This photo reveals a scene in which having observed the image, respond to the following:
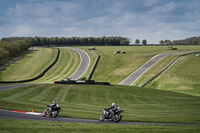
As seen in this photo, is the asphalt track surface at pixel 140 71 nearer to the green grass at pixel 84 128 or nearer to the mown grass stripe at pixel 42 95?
the mown grass stripe at pixel 42 95

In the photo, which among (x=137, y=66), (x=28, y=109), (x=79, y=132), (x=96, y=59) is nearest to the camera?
(x=79, y=132)

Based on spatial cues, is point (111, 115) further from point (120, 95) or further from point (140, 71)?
point (140, 71)

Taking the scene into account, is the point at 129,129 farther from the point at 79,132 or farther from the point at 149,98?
the point at 149,98

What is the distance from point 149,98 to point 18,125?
30679 mm

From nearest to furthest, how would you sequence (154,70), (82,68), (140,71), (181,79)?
(181,79) < (154,70) < (140,71) < (82,68)

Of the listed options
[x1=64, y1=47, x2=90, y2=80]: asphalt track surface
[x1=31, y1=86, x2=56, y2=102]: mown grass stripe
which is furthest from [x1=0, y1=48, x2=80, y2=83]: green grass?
[x1=31, y1=86, x2=56, y2=102]: mown grass stripe

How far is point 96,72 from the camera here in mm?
106000

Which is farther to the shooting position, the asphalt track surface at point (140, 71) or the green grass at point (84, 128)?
the asphalt track surface at point (140, 71)

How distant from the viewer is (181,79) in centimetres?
7831

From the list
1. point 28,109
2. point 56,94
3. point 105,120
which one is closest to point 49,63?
point 56,94

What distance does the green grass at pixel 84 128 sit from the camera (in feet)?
68.8

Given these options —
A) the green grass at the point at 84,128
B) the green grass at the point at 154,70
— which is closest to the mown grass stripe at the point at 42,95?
the green grass at the point at 84,128

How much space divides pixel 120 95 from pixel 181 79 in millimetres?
34858

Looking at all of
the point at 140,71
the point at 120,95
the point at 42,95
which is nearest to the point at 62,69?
the point at 140,71
